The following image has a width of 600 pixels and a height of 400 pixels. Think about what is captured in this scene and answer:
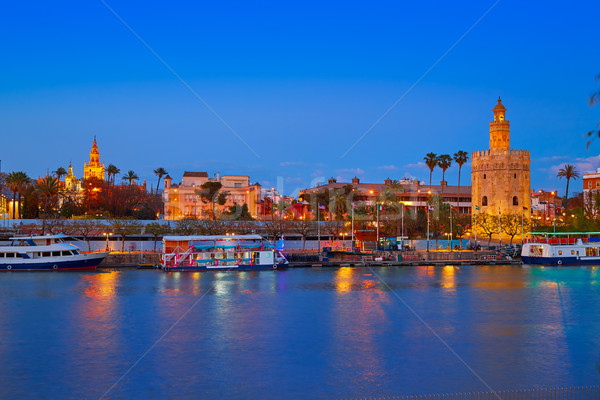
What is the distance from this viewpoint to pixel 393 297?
51.4 metres

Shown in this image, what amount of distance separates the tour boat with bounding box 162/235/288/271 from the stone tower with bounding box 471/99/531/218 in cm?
4787

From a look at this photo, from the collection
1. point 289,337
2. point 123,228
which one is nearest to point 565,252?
point 289,337

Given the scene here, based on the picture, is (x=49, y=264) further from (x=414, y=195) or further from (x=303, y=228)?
(x=414, y=195)

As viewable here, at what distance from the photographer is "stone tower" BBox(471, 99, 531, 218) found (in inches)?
4245

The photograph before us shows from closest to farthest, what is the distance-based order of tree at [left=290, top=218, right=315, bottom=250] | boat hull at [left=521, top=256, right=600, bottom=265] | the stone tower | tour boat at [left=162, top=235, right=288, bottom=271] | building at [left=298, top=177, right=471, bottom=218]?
1. tour boat at [left=162, top=235, right=288, bottom=271]
2. boat hull at [left=521, top=256, right=600, bottom=265]
3. tree at [left=290, top=218, right=315, bottom=250]
4. the stone tower
5. building at [left=298, top=177, right=471, bottom=218]

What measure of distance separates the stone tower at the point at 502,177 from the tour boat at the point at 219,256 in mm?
47875

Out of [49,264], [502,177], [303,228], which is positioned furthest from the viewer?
[502,177]

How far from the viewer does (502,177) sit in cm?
10850

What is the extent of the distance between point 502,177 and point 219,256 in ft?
189

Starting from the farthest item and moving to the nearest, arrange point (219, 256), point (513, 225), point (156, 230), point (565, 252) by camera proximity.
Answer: point (513, 225) < point (156, 230) < point (565, 252) < point (219, 256)

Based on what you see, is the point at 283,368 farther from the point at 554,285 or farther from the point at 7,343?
the point at 554,285

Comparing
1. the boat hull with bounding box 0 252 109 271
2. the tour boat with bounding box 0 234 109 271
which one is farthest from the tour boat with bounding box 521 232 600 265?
the tour boat with bounding box 0 234 109 271

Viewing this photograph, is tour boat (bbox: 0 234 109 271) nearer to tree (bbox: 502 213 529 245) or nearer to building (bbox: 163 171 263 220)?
building (bbox: 163 171 263 220)

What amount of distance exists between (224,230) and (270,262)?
16.4m
